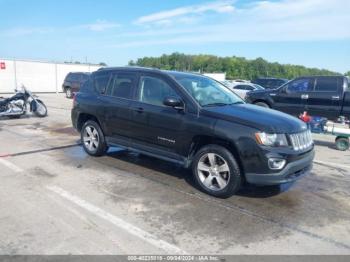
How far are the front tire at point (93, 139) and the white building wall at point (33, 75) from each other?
2888 centimetres

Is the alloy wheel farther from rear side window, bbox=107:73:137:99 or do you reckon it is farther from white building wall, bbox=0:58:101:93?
white building wall, bbox=0:58:101:93

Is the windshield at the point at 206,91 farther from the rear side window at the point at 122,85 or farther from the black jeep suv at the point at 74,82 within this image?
the black jeep suv at the point at 74,82

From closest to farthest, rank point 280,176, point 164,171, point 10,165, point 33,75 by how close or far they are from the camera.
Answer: point 280,176
point 164,171
point 10,165
point 33,75

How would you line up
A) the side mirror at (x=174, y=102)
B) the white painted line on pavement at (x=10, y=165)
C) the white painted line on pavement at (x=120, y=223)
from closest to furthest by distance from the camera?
the white painted line on pavement at (x=120, y=223) → the side mirror at (x=174, y=102) → the white painted line on pavement at (x=10, y=165)

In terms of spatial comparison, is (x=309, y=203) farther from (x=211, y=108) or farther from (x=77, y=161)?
(x=77, y=161)

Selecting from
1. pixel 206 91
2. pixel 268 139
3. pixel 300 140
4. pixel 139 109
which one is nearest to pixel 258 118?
pixel 268 139

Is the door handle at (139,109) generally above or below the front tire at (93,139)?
above

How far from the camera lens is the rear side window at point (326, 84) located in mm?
11711

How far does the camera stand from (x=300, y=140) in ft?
16.8

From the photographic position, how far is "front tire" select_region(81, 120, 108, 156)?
720cm

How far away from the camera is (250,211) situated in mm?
4770

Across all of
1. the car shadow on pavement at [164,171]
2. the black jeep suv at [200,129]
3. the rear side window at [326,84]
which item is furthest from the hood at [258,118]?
the rear side window at [326,84]

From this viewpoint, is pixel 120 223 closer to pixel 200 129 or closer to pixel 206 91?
pixel 200 129

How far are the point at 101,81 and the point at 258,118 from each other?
11.7ft
